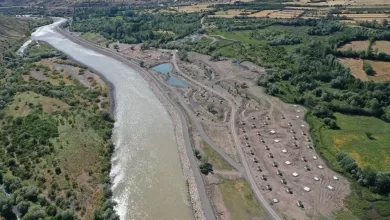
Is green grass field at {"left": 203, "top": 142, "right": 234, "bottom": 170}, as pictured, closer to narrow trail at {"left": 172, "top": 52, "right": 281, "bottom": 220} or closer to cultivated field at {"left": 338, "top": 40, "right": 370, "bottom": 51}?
narrow trail at {"left": 172, "top": 52, "right": 281, "bottom": 220}

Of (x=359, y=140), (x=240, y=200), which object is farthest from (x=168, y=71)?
(x=240, y=200)

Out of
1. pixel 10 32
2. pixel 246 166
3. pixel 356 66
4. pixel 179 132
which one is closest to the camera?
pixel 246 166

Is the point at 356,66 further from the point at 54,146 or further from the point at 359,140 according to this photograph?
the point at 54,146

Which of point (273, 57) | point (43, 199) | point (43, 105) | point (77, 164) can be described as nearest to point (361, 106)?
point (273, 57)

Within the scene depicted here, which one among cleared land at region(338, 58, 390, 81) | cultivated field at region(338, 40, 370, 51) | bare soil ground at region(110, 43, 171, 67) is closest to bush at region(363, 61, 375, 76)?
cleared land at region(338, 58, 390, 81)

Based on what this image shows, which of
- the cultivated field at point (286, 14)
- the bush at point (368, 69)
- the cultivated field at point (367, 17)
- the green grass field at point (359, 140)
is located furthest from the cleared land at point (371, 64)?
the cultivated field at point (286, 14)

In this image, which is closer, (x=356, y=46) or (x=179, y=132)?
(x=179, y=132)

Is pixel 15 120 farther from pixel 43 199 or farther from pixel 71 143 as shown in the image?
pixel 43 199

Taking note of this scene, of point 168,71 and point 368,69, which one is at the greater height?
point 368,69
